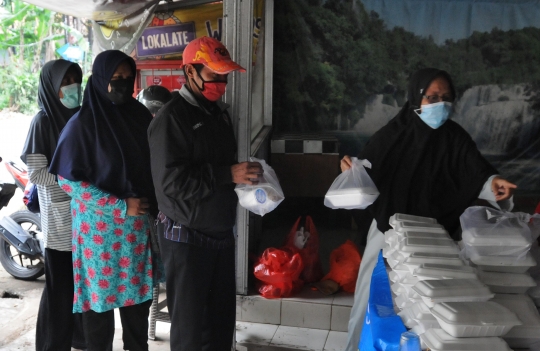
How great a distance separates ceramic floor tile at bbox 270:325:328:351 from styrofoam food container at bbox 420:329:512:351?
84.5 inches

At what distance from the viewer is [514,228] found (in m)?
1.91

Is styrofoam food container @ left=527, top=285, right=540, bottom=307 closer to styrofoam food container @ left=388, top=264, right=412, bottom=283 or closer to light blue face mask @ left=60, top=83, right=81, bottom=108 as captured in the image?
styrofoam food container @ left=388, top=264, right=412, bottom=283

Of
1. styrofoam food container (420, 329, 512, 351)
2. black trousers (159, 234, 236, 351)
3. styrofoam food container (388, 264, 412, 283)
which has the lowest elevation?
black trousers (159, 234, 236, 351)

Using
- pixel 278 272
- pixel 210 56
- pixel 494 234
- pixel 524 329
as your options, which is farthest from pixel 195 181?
pixel 278 272

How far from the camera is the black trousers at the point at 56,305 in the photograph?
2.85 meters

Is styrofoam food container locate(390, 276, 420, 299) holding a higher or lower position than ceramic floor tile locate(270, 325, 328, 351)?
higher

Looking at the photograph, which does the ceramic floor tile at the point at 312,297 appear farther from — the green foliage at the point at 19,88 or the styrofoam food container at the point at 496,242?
the green foliage at the point at 19,88

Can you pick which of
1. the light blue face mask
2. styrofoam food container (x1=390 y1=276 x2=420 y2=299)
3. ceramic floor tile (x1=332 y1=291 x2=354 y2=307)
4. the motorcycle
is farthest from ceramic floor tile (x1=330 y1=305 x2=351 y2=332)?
the motorcycle

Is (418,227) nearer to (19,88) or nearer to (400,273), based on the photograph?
(400,273)

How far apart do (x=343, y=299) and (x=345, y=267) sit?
0.25m

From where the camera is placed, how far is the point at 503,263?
1.80 meters

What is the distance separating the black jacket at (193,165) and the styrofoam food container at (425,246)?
880 millimetres

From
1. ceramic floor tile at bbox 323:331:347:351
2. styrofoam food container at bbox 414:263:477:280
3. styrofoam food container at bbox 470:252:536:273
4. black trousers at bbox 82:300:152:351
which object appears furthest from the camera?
ceramic floor tile at bbox 323:331:347:351

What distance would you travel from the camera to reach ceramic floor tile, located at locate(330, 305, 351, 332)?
3674 mm
